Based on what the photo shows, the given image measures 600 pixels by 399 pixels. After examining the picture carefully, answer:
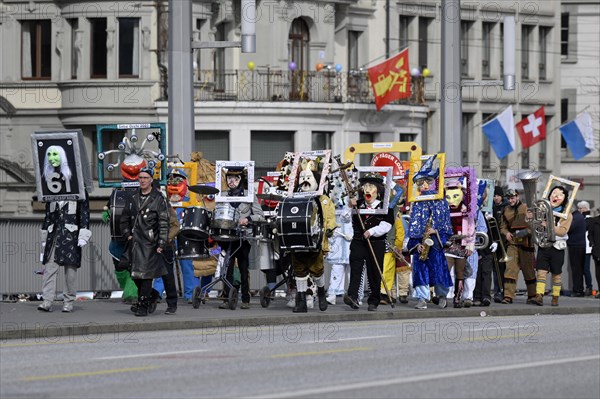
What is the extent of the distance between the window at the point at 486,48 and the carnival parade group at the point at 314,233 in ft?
108

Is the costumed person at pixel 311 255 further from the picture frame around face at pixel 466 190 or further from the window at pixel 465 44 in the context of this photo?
the window at pixel 465 44

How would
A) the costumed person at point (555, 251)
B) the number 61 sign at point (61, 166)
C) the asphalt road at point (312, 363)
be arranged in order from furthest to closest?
1. the costumed person at point (555, 251)
2. the number 61 sign at point (61, 166)
3. the asphalt road at point (312, 363)

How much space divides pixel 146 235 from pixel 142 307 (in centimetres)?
90

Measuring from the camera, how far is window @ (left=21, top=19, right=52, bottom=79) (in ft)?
170

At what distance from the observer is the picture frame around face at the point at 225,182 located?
2455 centimetres

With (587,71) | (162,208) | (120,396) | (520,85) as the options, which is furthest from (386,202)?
(587,71)

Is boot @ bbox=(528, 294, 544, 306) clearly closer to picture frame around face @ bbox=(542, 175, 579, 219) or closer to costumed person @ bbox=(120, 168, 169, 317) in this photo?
picture frame around face @ bbox=(542, 175, 579, 219)

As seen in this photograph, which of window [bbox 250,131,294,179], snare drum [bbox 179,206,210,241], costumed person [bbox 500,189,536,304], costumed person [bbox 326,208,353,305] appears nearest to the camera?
snare drum [bbox 179,206,210,241]

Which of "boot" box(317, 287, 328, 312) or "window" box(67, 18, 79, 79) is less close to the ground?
"window" box(67, 18, 79, 79)

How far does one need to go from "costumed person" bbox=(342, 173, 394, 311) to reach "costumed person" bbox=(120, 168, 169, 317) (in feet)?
9.70

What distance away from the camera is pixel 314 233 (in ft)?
77.2

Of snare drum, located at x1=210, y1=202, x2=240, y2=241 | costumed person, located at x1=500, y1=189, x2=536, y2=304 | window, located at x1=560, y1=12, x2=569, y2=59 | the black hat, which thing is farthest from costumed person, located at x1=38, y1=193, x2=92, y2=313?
window, located at x1=560, y1=12, x2=569, y2=59

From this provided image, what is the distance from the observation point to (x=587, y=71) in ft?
226

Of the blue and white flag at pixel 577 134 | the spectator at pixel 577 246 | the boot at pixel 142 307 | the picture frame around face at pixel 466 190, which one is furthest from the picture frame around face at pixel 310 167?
the blue and white flag at pixel 577 134
